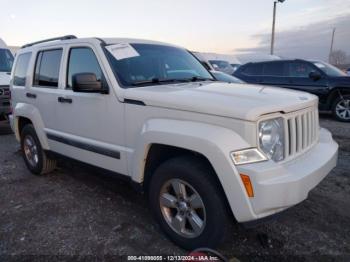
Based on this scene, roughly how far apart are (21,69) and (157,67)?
2598mm

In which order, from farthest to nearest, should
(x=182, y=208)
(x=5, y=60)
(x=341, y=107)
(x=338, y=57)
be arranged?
(x=338, y=57)
(x=5, y=60)
(x=341, y=107)
(x=182, y=208)

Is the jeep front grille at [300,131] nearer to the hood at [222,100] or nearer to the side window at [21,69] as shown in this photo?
the hood at [222,100]

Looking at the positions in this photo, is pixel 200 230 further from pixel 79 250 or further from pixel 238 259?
pixel 79 250

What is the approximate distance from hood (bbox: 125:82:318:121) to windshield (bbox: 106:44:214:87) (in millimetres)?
251

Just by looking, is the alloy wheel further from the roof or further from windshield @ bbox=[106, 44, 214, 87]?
the roof

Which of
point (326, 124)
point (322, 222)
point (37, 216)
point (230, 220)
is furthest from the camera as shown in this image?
point (326, 124)

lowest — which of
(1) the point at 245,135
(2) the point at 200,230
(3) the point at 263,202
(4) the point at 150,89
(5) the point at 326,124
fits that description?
(5) the point at 326,124

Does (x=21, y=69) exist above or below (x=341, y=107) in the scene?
above

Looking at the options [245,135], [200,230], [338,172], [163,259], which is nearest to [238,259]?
[200,230]

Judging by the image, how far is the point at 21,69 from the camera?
15.7 ft

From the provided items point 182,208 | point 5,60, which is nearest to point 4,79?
point 5,60

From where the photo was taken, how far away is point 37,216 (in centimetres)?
345

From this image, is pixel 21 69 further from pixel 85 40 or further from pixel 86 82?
pixel 86 82

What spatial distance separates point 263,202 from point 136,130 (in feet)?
4.39
